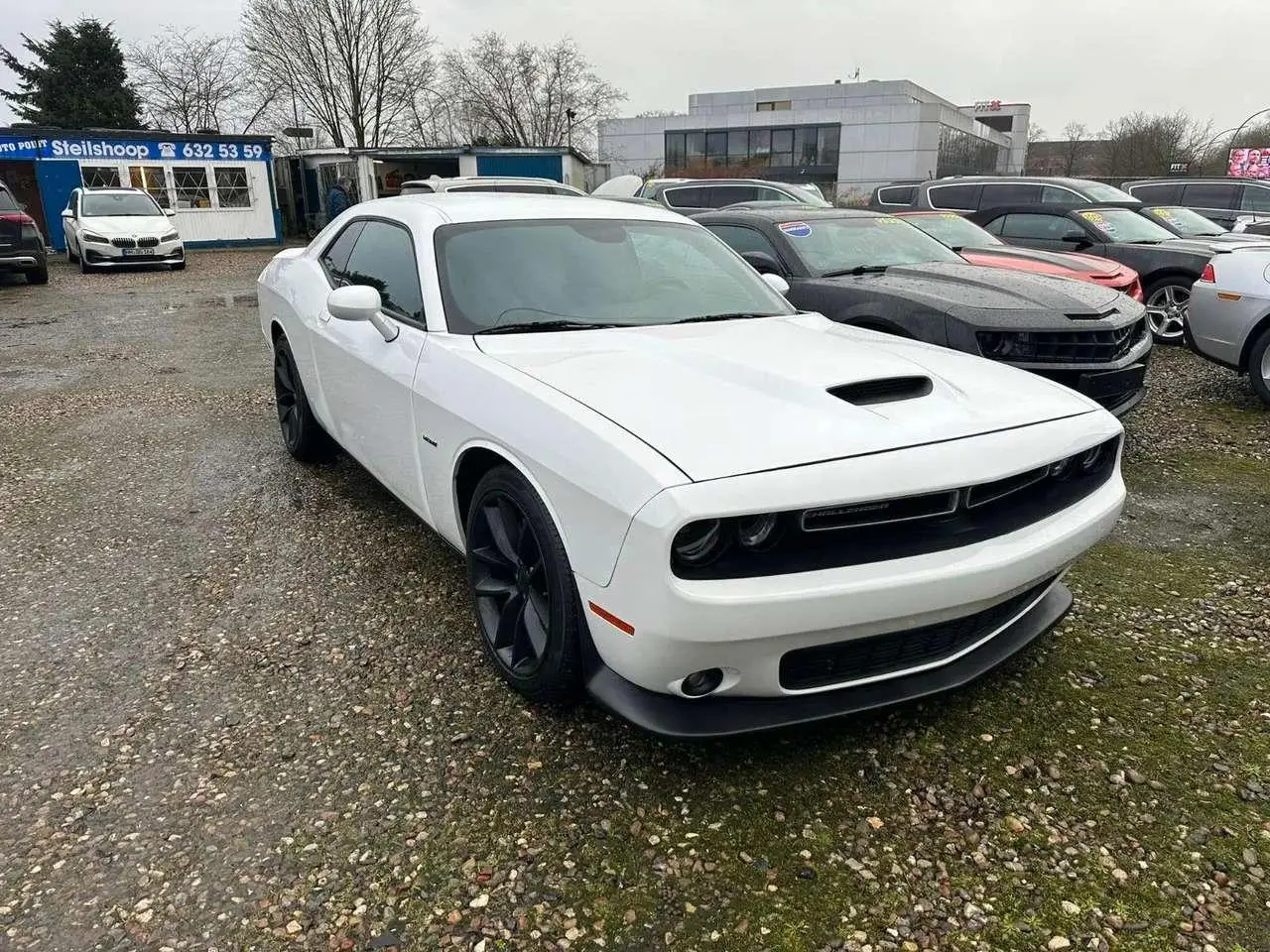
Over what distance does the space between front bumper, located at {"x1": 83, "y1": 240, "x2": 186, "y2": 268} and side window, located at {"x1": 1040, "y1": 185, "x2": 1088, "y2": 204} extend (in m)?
16.0

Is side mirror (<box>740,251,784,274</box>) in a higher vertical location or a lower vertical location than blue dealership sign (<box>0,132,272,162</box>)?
lower

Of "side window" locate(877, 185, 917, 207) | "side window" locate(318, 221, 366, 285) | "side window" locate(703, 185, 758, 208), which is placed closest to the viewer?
"side window" locate(318, 221, 366, 285)

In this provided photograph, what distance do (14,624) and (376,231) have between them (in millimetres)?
2200

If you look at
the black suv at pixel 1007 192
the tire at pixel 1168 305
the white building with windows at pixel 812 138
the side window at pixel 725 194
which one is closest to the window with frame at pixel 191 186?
the side window at pixel 725 194

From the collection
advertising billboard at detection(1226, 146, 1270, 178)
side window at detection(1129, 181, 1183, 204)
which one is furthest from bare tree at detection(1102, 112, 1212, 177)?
side window at detection(1129, 181, 1183, 204)

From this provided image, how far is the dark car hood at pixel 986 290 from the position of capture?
196 inches

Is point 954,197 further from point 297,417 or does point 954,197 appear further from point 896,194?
point 297,417

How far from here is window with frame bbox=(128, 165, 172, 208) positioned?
22.5 meters

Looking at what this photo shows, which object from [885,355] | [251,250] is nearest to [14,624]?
[885,355]

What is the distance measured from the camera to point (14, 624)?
3.32 m

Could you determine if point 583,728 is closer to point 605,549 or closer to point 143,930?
point 605,549

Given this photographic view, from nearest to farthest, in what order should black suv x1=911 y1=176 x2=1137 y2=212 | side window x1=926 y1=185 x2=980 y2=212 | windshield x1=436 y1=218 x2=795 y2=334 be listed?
1. windshield x1=436 y1=218 x2=795 y2=334
2. black suv x1=911 y1=176 x2=1137 y2=212
3. side window x1=926 y1=185 x2=980 y2=212

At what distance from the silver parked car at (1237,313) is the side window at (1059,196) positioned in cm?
442

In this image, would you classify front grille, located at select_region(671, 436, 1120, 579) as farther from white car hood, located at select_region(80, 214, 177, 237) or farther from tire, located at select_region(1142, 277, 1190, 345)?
white car hood, located at select_region(80, 214, 177, 237)
